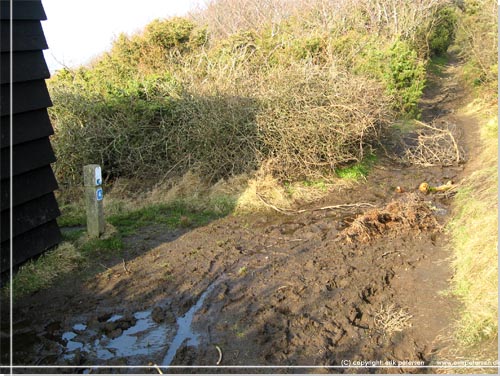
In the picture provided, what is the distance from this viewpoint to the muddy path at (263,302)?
4.75 meters

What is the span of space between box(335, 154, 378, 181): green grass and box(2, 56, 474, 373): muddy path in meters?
2.45

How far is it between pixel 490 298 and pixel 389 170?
6.60m

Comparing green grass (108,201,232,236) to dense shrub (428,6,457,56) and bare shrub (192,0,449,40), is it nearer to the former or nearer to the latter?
bare shrub (192,0,449,40)

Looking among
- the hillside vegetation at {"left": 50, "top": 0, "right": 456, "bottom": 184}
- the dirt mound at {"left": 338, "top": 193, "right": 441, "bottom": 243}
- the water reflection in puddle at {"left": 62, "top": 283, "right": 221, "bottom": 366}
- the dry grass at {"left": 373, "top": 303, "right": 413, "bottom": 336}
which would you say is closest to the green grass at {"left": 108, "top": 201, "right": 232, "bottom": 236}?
the hillside vegetation at {"left": 50, "top": 0, "right": 456, "bottom": 184}

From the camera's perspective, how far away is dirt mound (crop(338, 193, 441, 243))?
24.7 ft

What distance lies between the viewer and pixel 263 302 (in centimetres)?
567

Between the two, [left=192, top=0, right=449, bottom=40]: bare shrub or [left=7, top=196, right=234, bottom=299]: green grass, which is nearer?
[left=7, top=196, right=234, bottom=299]: green grass

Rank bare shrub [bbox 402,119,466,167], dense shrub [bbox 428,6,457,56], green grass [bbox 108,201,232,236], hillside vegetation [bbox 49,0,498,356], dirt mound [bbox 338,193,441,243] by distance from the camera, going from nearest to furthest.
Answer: dirt mound [bbox 338,193,441,243], green grass [bbox 108,201,232,236], hillside vegetation [bbox 49,0,498,356], bare shrub [bbox 402,119,466,167], dense shrub [bbox 428,6,457,56]

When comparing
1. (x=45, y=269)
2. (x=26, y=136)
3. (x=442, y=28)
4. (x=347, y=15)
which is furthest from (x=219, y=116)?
(x=442, y=28)

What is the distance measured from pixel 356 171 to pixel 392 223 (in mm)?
3290

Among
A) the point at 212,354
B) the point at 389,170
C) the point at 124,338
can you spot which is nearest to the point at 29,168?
the point at 124,338

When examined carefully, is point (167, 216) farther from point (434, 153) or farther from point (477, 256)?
point (434, 153)

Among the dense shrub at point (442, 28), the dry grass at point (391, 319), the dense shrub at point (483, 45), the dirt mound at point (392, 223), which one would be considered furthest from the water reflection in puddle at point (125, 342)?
the dense shrub at point (442, 28)

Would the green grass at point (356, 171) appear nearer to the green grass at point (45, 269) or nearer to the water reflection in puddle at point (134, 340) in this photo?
the green grass at point (45, 269)
